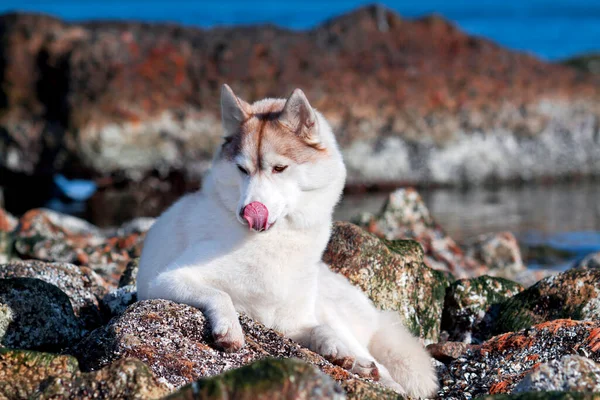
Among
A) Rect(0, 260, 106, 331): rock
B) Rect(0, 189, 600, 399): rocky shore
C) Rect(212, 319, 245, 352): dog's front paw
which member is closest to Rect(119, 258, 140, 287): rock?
Rect(0, 189, 600, 399): rocky shore

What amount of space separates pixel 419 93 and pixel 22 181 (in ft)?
77.1

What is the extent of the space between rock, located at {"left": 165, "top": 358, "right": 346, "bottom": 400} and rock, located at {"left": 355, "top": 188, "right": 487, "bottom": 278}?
894cm

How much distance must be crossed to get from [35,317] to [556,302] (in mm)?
5004

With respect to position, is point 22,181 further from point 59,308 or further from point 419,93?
point 59,308

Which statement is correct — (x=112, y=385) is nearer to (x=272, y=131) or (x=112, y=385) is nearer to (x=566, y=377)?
(x=272, y=131)

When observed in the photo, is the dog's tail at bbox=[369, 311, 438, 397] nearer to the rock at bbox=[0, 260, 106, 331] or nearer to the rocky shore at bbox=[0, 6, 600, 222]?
the rock at bbox=[0, 260, 106, 331]

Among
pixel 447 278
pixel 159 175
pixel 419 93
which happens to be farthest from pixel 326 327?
pixel 419 93

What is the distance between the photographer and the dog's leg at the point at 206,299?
5562 mm

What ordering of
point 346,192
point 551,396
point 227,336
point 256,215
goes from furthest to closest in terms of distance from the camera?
point 346,192, point 256,215, point 227,336, point 551,396

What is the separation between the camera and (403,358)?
6645 mm

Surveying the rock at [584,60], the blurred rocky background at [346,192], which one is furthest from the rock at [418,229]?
the rock at [584,60]

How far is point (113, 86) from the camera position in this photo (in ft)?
134

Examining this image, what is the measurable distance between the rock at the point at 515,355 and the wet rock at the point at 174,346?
1179 millimetres

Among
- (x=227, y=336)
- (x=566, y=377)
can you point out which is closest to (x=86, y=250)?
(x=227, y=336)
